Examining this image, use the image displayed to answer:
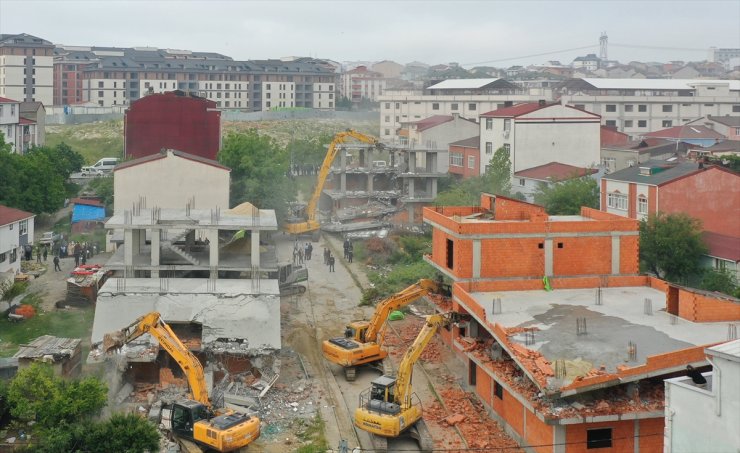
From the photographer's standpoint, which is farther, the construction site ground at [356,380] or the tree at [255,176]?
the tree at [255,176]

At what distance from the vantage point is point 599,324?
16.8 metres

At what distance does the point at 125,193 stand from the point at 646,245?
15255 mm

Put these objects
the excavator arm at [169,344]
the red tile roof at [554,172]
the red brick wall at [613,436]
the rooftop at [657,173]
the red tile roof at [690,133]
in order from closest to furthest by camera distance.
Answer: the red brick wall at [613,436]
the excavator arm at [169,344]
the rooftop at [657,173]
the red tile roof at [554,172]
the red tile roof at [690,133]

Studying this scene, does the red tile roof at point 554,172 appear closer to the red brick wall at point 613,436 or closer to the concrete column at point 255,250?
the concrete column at point 255,250

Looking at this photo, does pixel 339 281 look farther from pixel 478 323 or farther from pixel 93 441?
pixel 93 441

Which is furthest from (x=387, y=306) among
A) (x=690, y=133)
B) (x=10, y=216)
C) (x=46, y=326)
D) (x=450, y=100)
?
(x=450, y=100)

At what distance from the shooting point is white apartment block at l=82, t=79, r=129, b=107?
7719cm

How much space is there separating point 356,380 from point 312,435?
3.23 meters

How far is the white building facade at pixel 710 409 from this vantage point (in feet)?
34.7

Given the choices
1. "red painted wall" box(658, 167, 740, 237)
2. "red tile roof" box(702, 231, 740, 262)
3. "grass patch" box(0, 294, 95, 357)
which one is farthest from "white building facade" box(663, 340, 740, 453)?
"red painted wall" box(658, 167, 740, 237)

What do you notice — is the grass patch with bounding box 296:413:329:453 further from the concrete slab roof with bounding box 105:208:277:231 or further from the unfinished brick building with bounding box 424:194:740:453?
the concrete slab roof with bounding box 105:208:277:231

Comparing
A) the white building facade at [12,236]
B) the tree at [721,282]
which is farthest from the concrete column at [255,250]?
the tree at [721,282]

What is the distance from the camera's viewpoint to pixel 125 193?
28000 millimetres

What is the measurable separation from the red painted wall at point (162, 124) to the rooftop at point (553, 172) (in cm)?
1406
